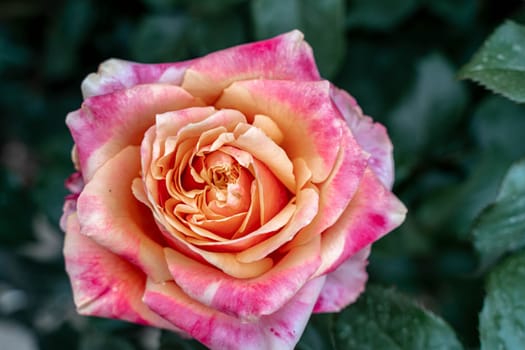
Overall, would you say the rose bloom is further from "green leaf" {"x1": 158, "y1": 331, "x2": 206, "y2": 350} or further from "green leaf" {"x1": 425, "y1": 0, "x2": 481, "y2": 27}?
"green leaf" {"x1": 425, "y1": 0, "x2": 481, "y2": 27}

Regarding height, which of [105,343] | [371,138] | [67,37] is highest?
[371,138]

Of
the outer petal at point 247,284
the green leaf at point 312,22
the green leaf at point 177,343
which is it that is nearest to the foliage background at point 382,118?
the green leaf at point 312,22

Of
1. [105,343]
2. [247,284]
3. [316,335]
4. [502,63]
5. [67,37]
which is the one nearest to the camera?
[247,284]

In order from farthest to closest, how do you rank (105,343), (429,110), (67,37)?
(67,37), (429,110), (105,343)

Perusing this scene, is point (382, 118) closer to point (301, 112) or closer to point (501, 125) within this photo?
point (501, 125)

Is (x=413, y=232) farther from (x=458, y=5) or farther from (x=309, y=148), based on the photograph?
(x=309, y=148)

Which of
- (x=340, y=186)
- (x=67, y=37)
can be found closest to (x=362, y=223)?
(x=340, y=186)
